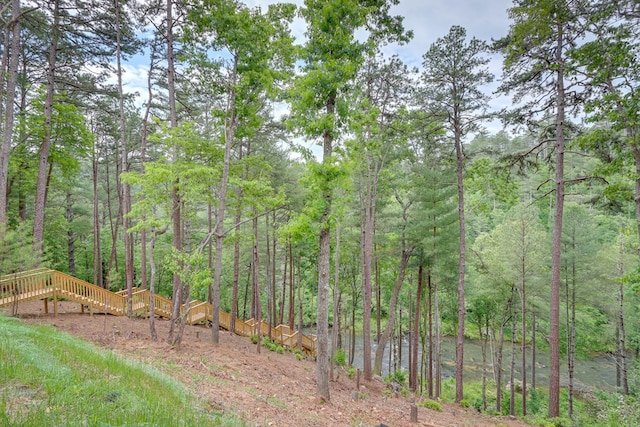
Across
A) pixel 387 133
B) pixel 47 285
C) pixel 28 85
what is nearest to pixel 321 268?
pixel 387 133

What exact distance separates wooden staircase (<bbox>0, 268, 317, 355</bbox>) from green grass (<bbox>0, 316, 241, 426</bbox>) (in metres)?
3.79

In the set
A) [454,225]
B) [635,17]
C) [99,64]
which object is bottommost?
[454,225]

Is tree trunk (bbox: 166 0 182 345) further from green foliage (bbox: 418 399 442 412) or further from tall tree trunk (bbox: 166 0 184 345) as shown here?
green foliage (bbox: 418 399 442 412)

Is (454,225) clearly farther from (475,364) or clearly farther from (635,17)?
(475,364)

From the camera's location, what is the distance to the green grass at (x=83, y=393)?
2770 mm

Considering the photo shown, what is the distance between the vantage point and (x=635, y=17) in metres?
6.13

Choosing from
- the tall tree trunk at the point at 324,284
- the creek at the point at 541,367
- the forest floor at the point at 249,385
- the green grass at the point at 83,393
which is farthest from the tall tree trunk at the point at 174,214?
the creek at the point at 541,367

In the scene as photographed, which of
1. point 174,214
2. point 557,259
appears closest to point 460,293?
point 557,259

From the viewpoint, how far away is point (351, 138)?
8.02 meters

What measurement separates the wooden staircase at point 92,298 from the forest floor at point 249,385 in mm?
574

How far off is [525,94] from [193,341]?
13248 mm

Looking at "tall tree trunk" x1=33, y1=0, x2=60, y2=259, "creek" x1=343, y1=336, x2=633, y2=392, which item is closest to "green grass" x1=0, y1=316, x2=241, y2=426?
"tall tree trunk" x1=33, y1=0, x2=60, y2=259

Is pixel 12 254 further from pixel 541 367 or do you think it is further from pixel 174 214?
pixel 541 367

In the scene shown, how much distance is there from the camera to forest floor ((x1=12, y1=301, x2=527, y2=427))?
18.4 feet
